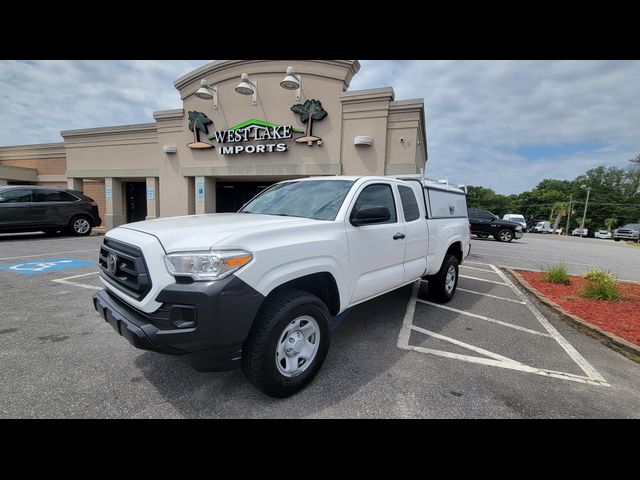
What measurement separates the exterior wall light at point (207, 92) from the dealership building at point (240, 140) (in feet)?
0.15

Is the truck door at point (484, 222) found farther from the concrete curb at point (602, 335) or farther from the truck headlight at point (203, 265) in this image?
the truck headlight at point (203, 265)

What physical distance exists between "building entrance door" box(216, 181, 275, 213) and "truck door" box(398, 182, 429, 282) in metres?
14.1

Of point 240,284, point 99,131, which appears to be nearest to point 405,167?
point 240,284

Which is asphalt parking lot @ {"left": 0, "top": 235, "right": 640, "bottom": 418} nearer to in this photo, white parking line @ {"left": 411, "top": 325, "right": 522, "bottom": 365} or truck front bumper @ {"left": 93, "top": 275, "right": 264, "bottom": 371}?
white parking line @ {"left": 411, "top": 325, "right": 522, "bottom": 365}

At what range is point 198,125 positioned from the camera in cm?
1455

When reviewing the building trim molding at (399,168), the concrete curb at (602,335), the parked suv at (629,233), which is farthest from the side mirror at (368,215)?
the parked suv at (629,233)

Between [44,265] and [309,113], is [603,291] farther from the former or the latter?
[44,265]

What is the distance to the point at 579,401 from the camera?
2711 millimetres

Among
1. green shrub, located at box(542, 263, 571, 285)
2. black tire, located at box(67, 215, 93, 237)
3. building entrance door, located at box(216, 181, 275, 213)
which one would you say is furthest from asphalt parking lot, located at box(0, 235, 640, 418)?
building entrance door, located at box(216, 181, 275, 213)

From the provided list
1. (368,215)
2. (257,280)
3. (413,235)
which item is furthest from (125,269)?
(413,235)

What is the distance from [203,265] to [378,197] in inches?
95.3
